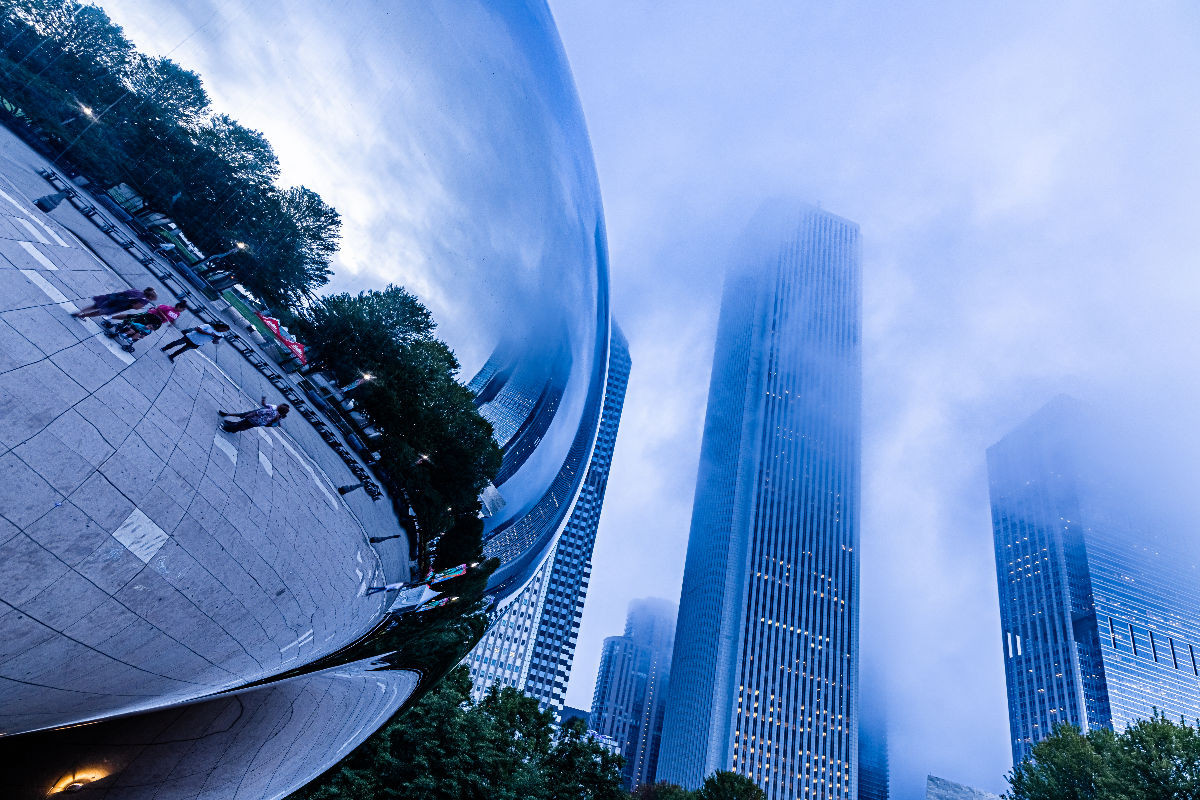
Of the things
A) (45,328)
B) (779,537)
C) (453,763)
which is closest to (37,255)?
(45,328)

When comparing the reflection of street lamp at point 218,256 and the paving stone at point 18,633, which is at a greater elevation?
the reflection of street lamp at point 218,256

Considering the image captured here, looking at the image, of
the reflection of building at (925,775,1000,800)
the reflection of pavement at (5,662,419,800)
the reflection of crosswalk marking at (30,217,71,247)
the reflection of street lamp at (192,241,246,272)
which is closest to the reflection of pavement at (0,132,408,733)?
the reflection of crosswalk marking at (30,217,71,247)

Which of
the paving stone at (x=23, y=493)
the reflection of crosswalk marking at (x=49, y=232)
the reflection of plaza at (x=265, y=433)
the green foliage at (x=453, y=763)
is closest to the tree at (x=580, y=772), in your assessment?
the green foliage at (x=453, y=763)

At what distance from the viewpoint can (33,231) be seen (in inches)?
61.1

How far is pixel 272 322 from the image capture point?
1.98 metres

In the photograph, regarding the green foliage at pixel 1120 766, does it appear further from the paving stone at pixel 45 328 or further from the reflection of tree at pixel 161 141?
the paving stone at pixel 45 328

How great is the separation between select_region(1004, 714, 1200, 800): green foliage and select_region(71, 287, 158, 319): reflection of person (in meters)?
28.5

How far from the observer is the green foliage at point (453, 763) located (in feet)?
40.4

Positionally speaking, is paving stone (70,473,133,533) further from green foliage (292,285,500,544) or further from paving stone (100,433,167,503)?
green foliage (292,285,500,544)

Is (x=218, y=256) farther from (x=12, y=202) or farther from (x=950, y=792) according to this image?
(x=950, y=792)

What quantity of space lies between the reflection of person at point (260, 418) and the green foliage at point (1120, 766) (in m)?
28.0

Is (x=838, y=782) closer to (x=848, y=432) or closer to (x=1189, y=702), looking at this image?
(x=848, y=432)

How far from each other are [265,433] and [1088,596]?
18641 centimetres

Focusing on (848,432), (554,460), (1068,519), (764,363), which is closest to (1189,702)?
(1068,519)
